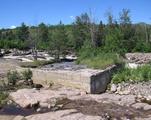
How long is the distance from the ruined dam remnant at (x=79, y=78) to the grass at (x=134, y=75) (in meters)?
0.66

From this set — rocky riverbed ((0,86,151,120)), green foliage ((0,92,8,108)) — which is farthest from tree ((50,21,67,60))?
rocky riverbed ((0,86,151,120))

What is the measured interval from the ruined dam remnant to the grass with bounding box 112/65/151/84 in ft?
2.17

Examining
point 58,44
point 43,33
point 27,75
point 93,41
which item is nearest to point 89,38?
point 93,41

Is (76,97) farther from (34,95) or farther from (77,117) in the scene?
(77,117)

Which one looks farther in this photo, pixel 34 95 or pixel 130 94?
pixel 130 94

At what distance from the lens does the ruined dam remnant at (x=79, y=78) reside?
827 inches

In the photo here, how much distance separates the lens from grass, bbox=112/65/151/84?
23453mm

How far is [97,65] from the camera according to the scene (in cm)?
2773

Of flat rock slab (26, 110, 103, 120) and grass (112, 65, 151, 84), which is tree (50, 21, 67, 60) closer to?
grass (112, 65, 151, 84)

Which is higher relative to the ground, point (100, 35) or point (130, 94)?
point (100, 35)

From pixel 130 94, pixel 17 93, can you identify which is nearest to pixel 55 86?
pixel 17 93

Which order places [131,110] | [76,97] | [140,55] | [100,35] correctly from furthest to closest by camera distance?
[100,35] → [140,55] → [76,97] → [131,110]

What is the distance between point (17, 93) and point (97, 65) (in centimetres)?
944

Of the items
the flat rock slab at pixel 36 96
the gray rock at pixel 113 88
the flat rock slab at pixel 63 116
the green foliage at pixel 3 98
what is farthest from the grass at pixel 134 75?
the flat rock slab at pixel 63 116
